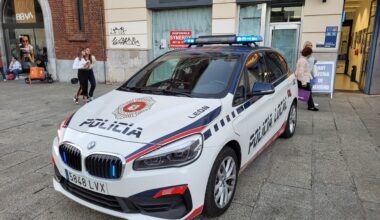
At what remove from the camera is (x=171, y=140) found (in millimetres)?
2354

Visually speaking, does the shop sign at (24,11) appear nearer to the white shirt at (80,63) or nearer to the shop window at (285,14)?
the white shirt at (80,63)

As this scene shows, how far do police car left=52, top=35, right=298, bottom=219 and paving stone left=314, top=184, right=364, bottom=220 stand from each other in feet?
2.83

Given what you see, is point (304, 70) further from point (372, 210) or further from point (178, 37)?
point (178, 37)

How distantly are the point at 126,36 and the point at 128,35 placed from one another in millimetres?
106

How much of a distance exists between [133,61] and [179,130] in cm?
962

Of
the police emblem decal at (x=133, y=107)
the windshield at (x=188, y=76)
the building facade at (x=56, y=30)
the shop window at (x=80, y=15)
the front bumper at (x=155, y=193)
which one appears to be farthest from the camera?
the shop window at (x=80, y=15)

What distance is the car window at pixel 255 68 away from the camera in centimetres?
349

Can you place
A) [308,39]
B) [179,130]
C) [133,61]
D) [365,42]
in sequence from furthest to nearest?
[133,61] → [365,42] → [308,39] → [179,130]

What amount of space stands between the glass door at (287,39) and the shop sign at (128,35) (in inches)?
190

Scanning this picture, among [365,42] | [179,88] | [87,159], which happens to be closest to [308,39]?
[365,42]

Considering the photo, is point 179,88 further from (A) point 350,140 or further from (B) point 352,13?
(B) point 352,13

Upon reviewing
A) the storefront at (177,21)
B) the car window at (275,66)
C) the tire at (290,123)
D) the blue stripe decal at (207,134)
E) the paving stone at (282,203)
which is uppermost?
the storefront at (177,21)

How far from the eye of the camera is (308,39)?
8922 millimetres

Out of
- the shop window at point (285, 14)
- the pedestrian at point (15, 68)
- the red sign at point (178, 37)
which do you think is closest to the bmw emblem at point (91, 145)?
the shop window at point (285, 14)
